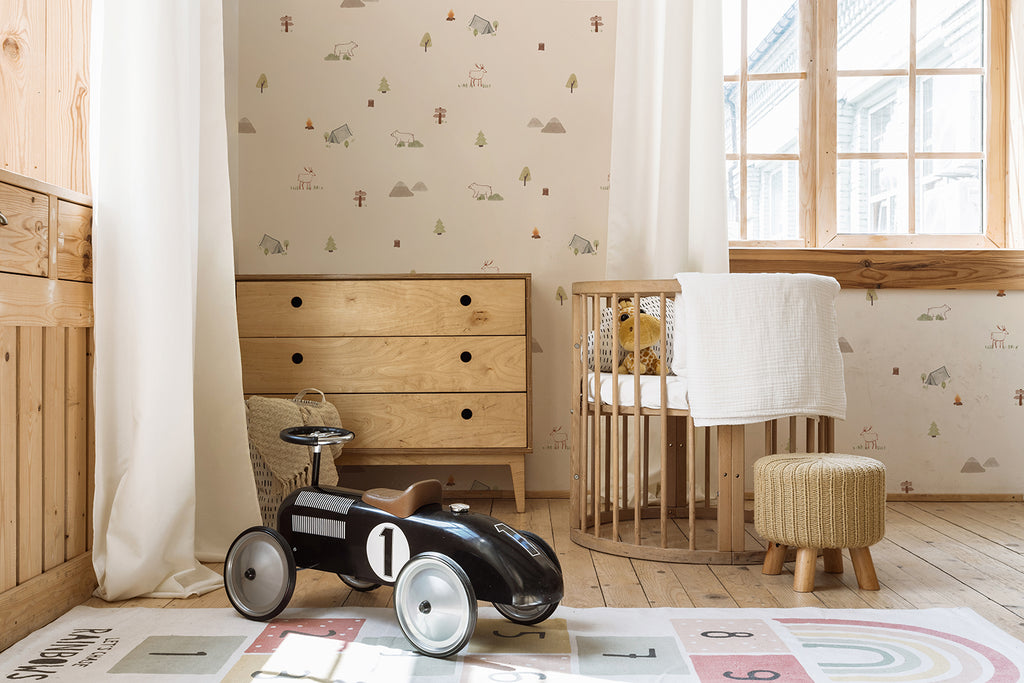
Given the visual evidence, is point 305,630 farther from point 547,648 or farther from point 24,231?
point 24,231

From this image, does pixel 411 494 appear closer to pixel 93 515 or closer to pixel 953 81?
pixel 93 515

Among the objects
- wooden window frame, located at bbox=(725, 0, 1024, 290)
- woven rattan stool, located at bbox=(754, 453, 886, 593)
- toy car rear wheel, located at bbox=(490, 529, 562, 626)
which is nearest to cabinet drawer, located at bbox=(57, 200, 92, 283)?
toy car rear wheel, located at bbox=(490, 529, 562, 626)

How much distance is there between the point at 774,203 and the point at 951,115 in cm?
74

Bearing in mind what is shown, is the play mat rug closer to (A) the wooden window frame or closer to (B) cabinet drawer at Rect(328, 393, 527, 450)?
(B) cabinet drawer at Rect(328, 393, 527, 450)

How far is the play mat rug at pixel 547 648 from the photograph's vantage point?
1.38 metres

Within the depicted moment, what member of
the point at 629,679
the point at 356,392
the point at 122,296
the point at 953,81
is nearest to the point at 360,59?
the point at 356,392

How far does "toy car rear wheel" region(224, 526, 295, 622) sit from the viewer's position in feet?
5.33

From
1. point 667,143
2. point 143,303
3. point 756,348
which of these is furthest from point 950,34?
point 143,303

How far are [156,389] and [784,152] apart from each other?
237cm

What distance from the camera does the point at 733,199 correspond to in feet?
10.4

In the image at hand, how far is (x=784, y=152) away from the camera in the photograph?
3152 millimetres

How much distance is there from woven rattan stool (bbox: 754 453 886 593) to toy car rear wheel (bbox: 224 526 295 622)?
1061 mm

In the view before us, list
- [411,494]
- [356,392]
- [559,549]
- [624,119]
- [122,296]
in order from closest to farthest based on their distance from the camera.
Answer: [411,494]
[122,296]
[559,549]
[356,392]
[624,119]

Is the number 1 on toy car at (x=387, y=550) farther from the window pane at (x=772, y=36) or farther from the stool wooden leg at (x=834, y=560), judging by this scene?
the window pane at (x=772, y=36)
